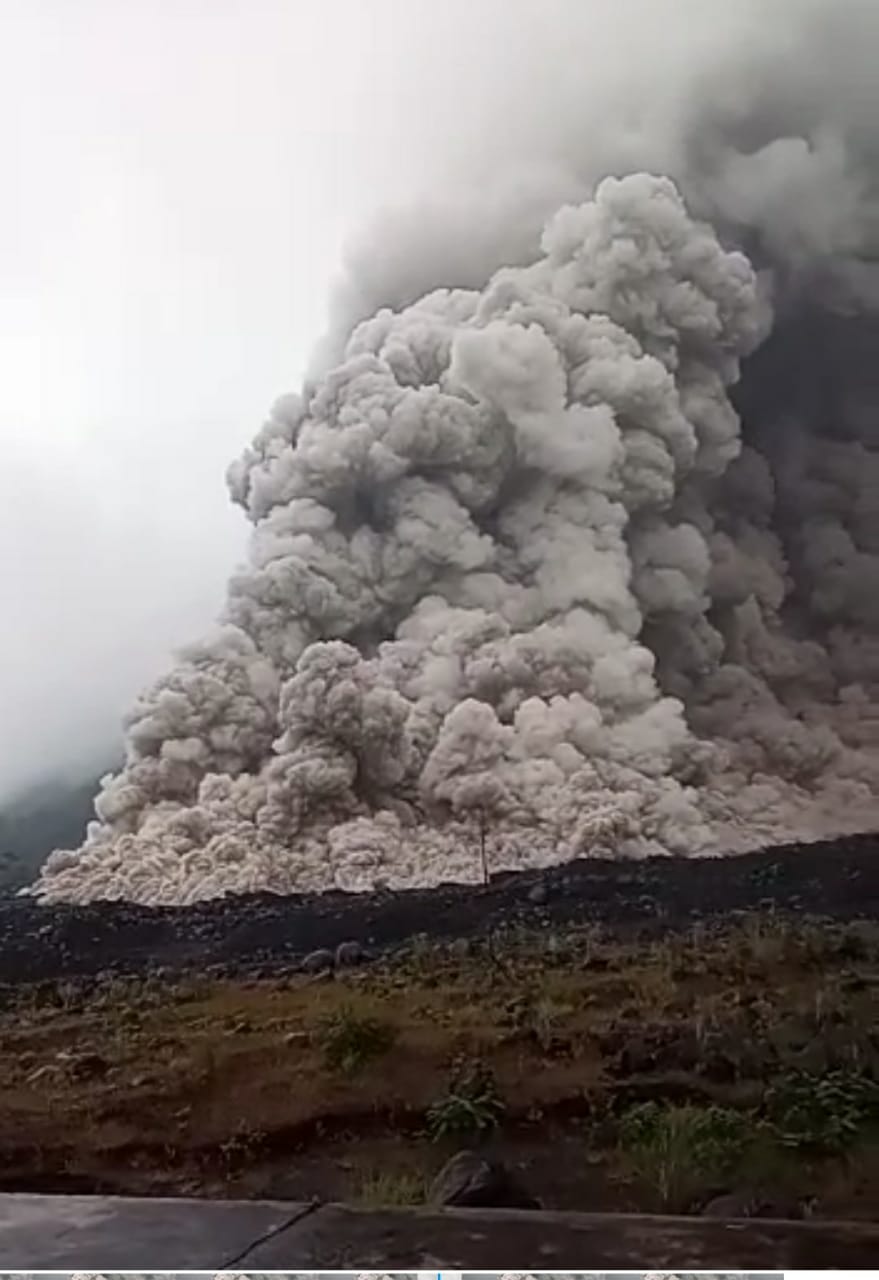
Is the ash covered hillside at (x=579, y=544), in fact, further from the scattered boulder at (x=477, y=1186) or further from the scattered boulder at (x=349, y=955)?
the scattered boulder at (x=477, y=1186)

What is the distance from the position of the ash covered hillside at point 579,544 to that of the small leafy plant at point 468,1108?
1.73 ft

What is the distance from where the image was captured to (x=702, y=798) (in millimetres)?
3771

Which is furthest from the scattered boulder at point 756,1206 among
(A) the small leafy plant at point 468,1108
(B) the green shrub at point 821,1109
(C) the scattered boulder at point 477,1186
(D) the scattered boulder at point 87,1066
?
(D) the scattered boulder at point 87,1066

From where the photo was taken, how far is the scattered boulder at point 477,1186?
330cm

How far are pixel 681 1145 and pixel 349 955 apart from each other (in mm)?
957

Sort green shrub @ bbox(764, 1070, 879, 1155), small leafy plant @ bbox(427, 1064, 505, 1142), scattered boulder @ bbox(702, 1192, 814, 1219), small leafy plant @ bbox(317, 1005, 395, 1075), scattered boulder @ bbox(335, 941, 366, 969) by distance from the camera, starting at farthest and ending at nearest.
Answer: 1. scattered boulder @ bbox(335, 941, 366, 969)
2. small leafy plant @ bbox(317, 1005, 395, 1075)
3. small leafy plant @ bbox(427, 1064, 505, 1142)
4. green shrub @ bbox(764, 1070, 879, 1155)
5. scattered boulder @ bbox(702, 1192, 814, 1219)

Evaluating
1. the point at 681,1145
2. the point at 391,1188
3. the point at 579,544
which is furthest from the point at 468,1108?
the point at 579,544

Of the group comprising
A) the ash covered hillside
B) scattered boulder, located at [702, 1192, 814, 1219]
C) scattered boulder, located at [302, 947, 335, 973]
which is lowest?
scattered boulder, located at [702, 1192, 814, 1219]

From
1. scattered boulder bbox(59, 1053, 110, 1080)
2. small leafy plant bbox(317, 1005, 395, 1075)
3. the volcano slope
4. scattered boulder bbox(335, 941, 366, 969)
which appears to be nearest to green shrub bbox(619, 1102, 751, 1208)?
the volcano slope

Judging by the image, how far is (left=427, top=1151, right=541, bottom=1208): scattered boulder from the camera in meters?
3.30

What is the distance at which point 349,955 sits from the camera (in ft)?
12.5

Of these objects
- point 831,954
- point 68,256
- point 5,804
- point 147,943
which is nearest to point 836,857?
point 831,954

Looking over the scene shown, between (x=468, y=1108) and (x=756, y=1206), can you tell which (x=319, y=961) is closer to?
(x=468, y=1108)

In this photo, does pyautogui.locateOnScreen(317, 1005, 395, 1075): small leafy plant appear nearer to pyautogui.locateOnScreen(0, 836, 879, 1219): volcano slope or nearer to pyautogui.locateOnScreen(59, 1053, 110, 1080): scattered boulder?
pyautogui.locateOnScreen(0, 836, 879, 1219): volcano slope
